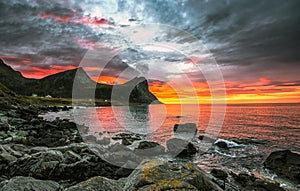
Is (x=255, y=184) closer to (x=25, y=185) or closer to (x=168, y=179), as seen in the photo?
(x=168, y=179)

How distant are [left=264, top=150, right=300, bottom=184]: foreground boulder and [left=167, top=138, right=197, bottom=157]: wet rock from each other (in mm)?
7730

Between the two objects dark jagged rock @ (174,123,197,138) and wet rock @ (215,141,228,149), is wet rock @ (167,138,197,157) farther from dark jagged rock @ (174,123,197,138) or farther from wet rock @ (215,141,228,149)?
dark jagged rock @ (174,123,197,138)

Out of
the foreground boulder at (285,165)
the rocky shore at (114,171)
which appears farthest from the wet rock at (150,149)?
the foreground boulder at (285,165)

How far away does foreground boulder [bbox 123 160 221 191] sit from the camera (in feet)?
17.3

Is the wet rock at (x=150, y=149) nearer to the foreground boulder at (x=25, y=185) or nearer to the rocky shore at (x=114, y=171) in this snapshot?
the rocky shore at (x=114, y=171)

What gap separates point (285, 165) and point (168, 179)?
717 inches

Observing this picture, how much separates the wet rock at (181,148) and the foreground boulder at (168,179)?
16757 mm

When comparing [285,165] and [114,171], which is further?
[285,165]

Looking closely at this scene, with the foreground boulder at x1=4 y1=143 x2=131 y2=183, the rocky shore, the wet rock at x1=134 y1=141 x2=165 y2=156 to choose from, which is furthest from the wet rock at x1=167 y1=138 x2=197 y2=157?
the foreground boulder at x1=4 y1=143 x2=131 y2=183

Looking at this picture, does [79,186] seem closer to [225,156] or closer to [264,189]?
[264,189]

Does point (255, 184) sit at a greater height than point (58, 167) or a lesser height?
lesser

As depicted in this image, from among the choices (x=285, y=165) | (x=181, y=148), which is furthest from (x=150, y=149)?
(x=285, y=165)

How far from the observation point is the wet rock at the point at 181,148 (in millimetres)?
22859

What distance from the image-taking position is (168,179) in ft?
18.2
